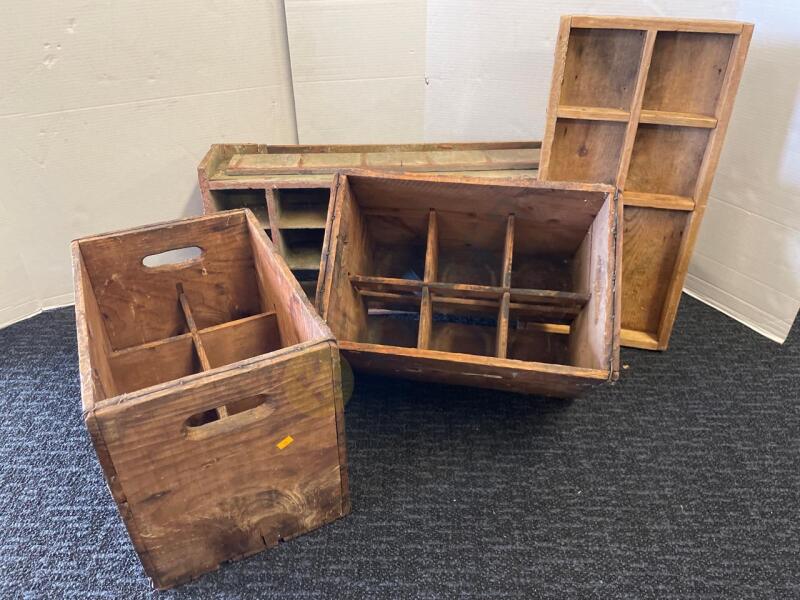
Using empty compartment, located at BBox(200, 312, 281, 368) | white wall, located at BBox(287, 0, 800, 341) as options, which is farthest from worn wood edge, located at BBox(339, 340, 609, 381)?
white wall, located at BBox(287, 0, 800, 341)

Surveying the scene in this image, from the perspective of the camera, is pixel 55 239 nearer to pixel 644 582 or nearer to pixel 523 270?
pixel 523 270

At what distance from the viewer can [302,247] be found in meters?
1.69

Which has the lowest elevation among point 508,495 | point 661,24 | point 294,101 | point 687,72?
point 508,495

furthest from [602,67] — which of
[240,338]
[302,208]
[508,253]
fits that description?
[240,338]

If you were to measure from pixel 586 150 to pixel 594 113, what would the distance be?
11 cm

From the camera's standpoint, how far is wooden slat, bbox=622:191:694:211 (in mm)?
1477

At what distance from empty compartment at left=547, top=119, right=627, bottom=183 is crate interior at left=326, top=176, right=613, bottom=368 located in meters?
0.20

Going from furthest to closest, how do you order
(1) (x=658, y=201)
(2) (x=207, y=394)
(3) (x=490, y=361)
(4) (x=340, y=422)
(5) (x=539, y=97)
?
(5) (x=539, y=97)
(1) (x=658, y=201)
(3) (x=490, y=361)
(4) (x=340, y=422)
(2) (x=207, y=394)

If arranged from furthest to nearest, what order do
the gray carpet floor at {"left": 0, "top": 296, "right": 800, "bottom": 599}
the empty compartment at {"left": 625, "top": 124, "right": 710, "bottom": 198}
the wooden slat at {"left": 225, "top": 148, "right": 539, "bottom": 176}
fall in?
the wooden slat at {"left": 225, "top": 148, "right": 539, "bottom": 176}
the empty compartment at {"left": 625, "top": 124, "right": 710, "bottom": 198}
the gray carpet floor at {"left": 0, "top": 296, "right": 800, "bottom": 599}

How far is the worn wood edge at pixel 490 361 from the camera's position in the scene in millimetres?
1123

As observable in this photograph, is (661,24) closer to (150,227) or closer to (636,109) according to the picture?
(636,109)

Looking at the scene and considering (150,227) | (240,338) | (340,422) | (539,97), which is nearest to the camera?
(340,422)

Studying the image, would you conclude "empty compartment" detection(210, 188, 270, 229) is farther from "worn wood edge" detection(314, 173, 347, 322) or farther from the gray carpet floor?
the gray carpet floor

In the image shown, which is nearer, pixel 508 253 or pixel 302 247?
pixel 508 253
